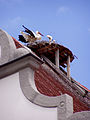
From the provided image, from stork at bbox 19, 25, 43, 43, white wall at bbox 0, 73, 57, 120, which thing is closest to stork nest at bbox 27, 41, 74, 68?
stork at bbox 19, 25, 43, 43

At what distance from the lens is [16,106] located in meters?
7.62

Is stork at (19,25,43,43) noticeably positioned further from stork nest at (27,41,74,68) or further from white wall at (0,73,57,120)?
white wall at (0,73,57,120)

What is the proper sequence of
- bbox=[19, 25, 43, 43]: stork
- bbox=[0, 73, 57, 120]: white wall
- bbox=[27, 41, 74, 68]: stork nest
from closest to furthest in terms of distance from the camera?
bbox=[0, 73, 57, 120]: white wall → bbox=[19, 25, 43, 43]: stork → bbox=[27, 41, 74, 68]: stork nest

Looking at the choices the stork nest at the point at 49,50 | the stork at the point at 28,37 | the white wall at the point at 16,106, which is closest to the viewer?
the white wall at the point at 16,106

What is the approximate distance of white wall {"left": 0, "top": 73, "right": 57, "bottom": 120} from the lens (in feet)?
23.5

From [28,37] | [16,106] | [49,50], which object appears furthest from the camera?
[49,50]

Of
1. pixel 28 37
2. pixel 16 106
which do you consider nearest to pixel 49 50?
pixel 28 37

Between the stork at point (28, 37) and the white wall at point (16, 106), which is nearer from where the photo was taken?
the white wall at point (16, 106)

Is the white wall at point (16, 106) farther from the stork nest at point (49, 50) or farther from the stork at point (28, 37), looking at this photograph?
the stork nest at point (49, 50)

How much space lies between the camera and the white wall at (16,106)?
7177 millimetres

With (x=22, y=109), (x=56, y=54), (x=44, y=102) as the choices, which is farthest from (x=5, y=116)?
(x=56, y=54)

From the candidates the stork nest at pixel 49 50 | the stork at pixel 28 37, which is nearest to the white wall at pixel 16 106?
the stork at pixel 28 37

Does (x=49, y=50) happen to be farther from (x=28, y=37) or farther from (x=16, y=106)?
(x=16, y=106)

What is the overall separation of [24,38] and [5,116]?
849 centimetres
